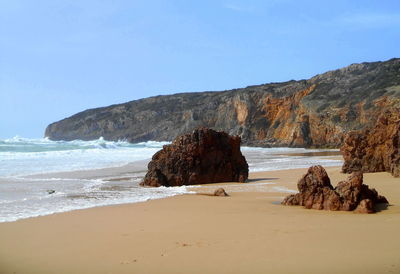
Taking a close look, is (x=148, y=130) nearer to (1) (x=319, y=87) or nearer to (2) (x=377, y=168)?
(1) (x=319, y=87)

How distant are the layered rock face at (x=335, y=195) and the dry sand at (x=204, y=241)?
0.28 meters

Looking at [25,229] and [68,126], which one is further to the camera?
[68,126]

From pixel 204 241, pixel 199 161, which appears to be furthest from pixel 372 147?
pixel 204 241

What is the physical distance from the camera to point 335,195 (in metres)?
7.59

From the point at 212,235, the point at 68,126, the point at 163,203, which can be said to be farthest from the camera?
the point at 68,126

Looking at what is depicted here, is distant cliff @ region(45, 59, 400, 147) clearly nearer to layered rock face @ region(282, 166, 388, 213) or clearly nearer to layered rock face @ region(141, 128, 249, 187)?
layered rock face @ region(141, 128, 249, 187)

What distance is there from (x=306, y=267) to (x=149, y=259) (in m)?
1.61

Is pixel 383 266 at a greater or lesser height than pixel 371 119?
lesser

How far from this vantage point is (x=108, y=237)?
5680 mm

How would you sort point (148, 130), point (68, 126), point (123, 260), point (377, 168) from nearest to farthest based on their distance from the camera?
point (123, 260) < point (377, 168) < point (148, 130) < point (68, 126)

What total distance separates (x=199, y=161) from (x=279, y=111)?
53793 millimetres

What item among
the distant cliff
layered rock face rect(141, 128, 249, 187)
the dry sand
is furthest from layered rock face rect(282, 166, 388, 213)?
the distant cliff

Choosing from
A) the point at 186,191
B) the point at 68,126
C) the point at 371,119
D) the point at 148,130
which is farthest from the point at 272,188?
the point at 68,126

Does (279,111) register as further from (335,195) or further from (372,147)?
(335,195)
